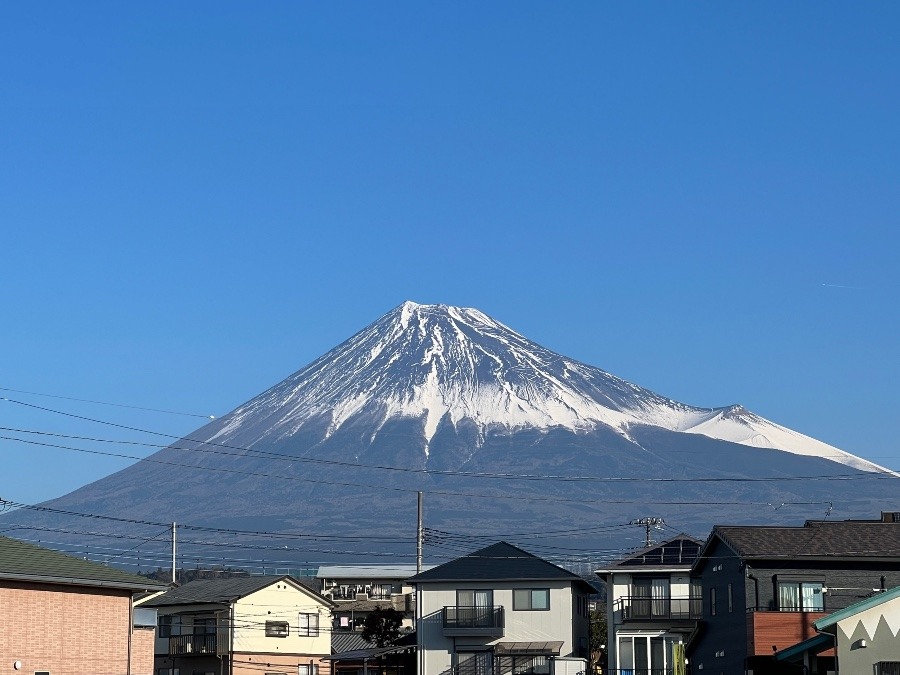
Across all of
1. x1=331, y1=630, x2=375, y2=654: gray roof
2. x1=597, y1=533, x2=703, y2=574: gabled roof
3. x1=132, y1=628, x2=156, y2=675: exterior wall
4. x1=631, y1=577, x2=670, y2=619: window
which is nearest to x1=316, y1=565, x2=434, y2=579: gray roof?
x1=331, y1=630, x2=375, y2=654: gray roof

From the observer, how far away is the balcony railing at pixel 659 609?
61.1 metres

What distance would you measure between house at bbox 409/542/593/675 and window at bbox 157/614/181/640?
34.6 ft

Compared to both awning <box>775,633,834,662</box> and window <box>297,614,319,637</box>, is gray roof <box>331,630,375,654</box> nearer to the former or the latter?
window <box>297,614,319,637</box>

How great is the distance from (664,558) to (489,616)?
7.88m

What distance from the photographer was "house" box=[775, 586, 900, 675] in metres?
32.3

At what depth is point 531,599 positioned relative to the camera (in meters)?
64.8

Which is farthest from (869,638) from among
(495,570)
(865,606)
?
(495,570)

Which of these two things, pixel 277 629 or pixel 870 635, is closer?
pixel 870 635

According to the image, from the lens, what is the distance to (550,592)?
212 feet

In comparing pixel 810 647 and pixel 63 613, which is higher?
pixel 63 613

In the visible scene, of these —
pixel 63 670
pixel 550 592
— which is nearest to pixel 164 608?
pixel 550 592

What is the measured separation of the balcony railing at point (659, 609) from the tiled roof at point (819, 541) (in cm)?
1419

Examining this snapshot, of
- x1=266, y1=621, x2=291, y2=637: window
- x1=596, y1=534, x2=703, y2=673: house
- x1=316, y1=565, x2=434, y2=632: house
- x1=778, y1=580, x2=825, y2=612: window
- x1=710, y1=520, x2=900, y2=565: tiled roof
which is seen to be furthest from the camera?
x1=316, y1=565, x2=434, y2=632: house

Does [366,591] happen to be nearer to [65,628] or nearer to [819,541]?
[819,541]
